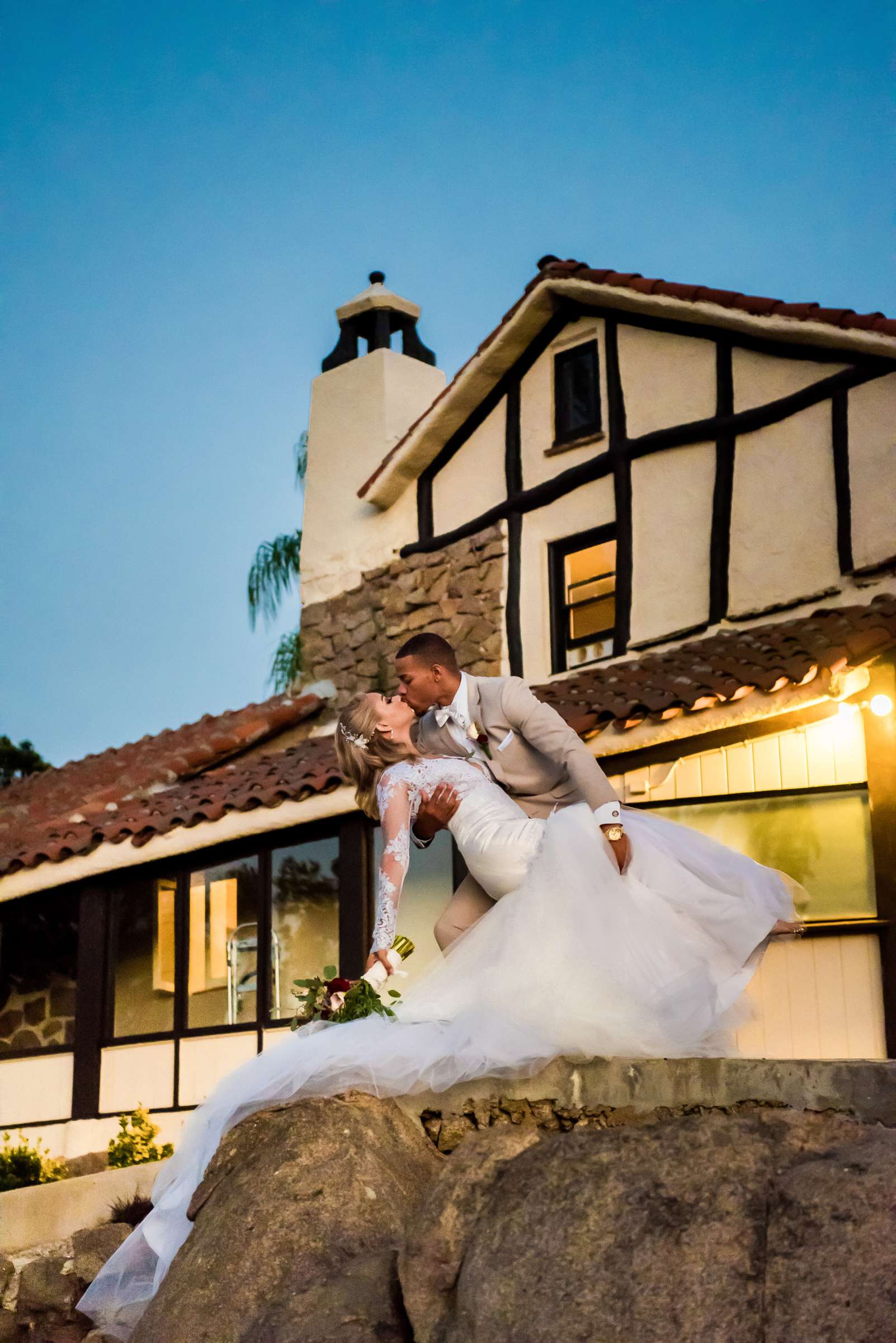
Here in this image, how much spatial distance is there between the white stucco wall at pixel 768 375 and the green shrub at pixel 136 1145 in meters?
7.55

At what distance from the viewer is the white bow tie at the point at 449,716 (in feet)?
18.7

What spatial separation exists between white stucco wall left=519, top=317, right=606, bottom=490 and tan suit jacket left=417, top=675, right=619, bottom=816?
807cm

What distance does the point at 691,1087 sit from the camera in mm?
4738

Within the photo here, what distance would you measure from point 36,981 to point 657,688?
26.6 ft

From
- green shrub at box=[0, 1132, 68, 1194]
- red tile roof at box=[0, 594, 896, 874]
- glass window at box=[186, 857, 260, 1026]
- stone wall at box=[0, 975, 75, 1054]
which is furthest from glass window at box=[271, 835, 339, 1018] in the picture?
stone wall at box=[0, 975, 75, 1054]

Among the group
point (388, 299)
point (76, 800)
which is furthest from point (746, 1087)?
point (388, 299)

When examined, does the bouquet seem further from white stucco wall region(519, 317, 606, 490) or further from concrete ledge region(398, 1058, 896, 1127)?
white stucco wall region(519, 317, 606, 490)

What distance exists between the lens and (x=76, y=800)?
579 inches

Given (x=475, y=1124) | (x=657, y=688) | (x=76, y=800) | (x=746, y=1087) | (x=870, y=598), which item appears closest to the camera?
(x=746, y=1087)

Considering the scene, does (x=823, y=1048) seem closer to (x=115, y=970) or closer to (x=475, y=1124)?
(x=475, y=1124)

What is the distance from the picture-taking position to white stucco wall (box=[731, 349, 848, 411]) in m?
11.9

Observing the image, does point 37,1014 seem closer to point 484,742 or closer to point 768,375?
point 768,375

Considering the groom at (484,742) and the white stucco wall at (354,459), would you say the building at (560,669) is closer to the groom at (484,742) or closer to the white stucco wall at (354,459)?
the white stucco wall at (354,459)

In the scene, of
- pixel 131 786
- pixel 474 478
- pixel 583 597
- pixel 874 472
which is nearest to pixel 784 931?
pixel 874 472
